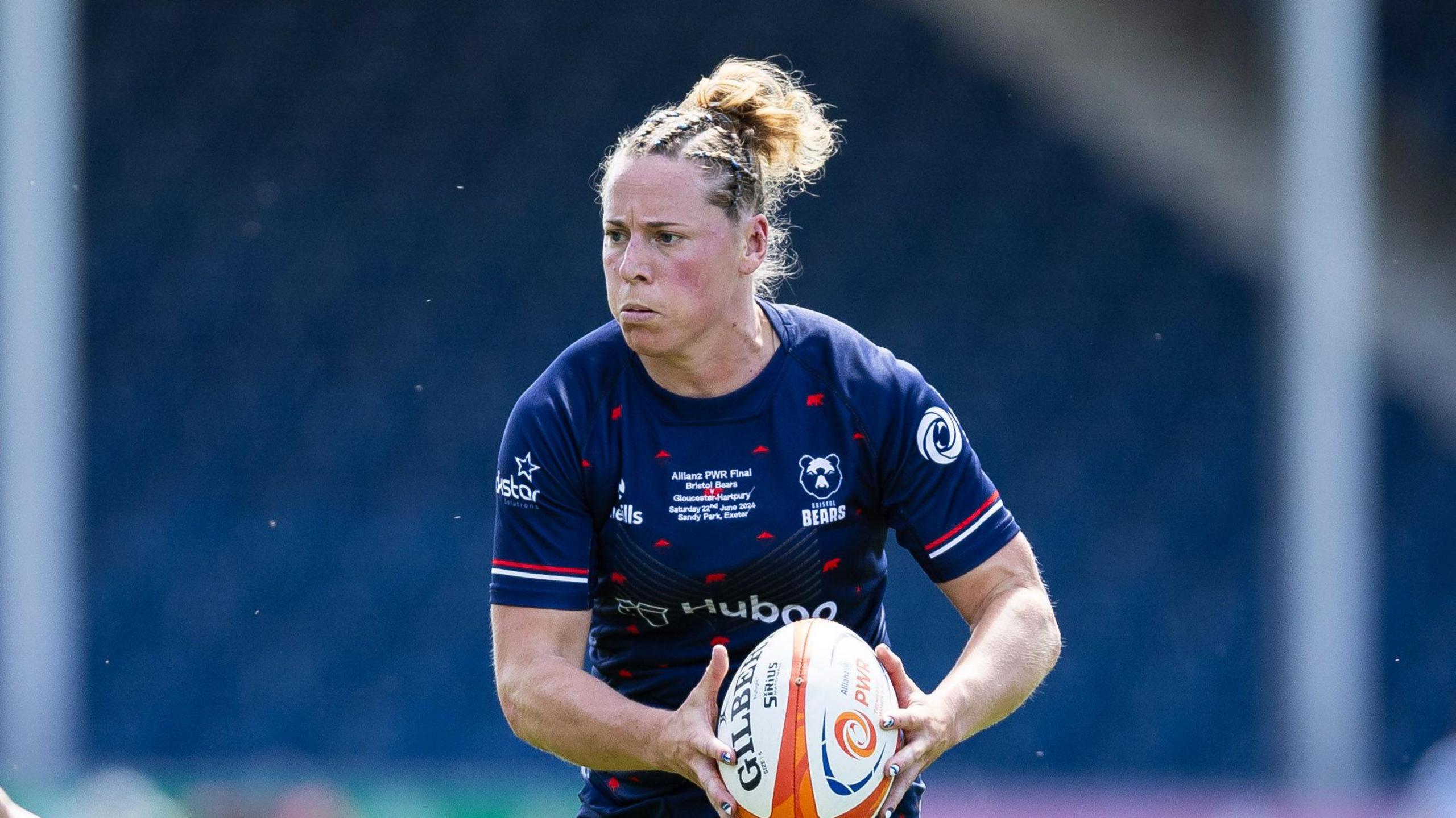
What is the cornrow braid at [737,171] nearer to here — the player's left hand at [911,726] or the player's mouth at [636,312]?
the player's mouth at [636,312]

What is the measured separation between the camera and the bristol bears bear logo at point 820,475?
3625 mm

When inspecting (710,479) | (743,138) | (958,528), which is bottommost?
(958,528)

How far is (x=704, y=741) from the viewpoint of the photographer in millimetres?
3174

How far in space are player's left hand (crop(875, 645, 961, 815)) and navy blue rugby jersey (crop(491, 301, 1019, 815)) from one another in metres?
0.38

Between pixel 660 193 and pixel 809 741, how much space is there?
110 centimetres

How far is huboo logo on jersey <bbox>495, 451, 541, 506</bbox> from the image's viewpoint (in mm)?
3592

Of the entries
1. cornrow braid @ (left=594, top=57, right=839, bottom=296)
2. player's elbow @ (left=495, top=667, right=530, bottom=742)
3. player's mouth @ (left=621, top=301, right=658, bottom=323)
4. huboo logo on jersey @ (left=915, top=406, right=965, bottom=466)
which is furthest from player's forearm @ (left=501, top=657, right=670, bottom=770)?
cornrow braid @ (left=594, top=57, right=839, bottom=296)

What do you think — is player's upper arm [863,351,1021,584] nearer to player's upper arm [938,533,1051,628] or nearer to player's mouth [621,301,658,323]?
player's upper arm [938,533,1051,628]

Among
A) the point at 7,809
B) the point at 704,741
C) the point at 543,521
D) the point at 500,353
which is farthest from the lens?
the point at 500,353

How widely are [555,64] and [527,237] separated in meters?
1.12

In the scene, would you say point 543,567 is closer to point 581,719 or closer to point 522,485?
point 522,485

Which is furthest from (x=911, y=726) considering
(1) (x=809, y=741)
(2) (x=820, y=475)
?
(2) (x=820, y=475)

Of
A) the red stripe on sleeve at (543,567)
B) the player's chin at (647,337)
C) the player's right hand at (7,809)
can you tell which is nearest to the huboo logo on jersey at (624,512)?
Result: the red stripe on sleeve at (543,567)

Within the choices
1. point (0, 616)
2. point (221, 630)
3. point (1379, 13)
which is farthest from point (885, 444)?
point (1379, 13)
